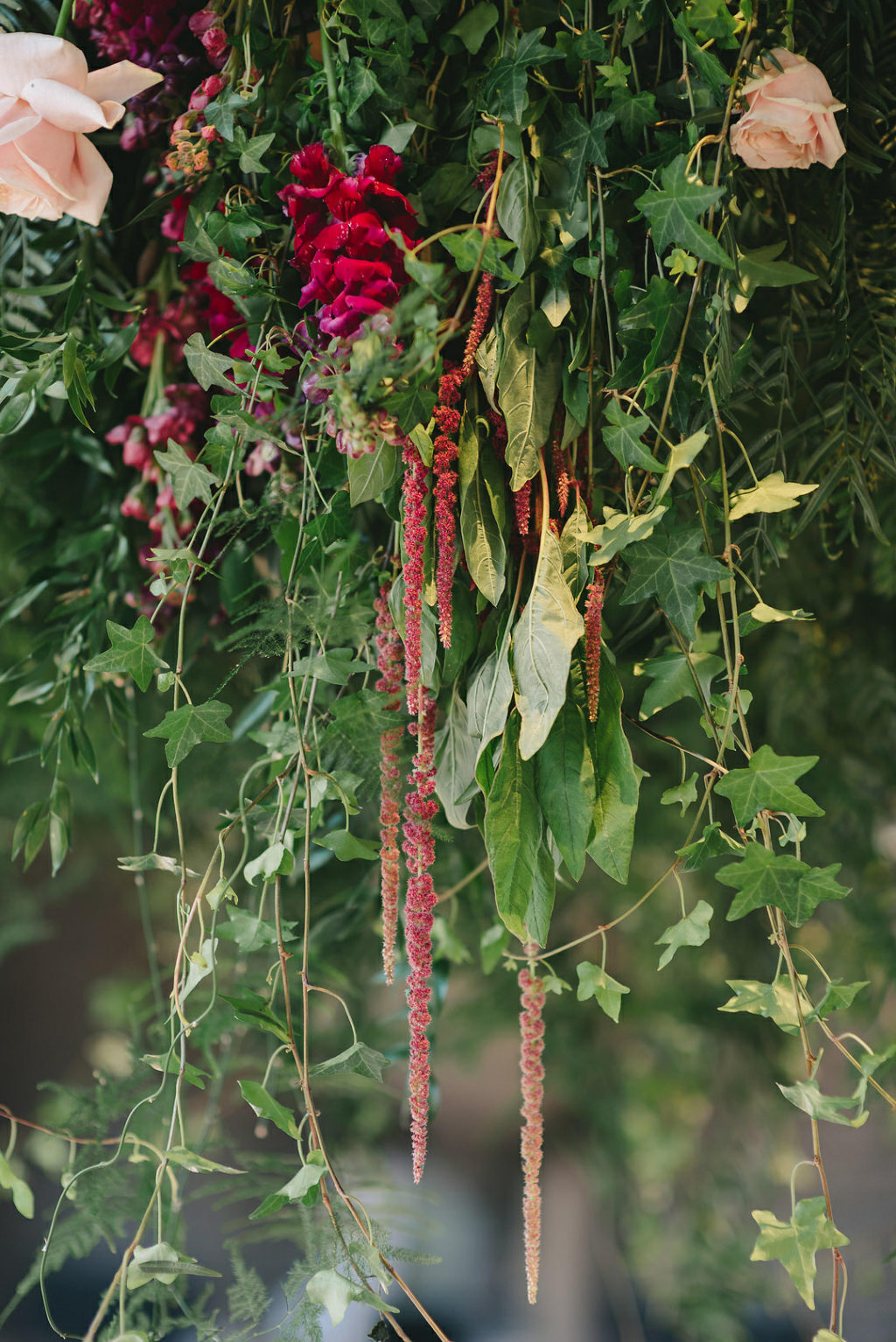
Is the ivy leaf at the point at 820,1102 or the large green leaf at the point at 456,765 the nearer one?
the ivy leaf at the point at 820,1102

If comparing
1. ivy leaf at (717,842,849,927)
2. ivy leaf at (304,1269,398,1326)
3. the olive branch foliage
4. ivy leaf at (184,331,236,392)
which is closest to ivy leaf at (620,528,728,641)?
the olive branch foliage

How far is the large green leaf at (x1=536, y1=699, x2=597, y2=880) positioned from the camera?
0.41 m

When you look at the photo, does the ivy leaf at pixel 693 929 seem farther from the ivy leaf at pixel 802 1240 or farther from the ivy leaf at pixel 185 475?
the ivy leaf at pixel 185 475

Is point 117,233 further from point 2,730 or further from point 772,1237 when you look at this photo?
point 772,1237

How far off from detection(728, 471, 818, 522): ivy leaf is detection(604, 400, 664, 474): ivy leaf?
62 millimetres

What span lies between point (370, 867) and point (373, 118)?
51 cm

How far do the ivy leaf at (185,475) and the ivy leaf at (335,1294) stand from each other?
0.36m

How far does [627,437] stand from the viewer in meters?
0.38

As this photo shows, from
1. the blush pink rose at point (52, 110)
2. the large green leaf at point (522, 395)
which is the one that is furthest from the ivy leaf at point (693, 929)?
the blush pink rose at point (52, 110)

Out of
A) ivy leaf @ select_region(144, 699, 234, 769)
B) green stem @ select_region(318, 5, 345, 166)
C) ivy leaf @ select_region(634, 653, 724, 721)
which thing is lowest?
ivy leaf @ select_region(634, 653, 724, 721)

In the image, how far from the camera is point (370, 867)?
2.31 feet

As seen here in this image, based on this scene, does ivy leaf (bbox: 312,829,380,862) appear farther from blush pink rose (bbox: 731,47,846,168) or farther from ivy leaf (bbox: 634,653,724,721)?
blush pink rose (bbox: 731,47,846,168)

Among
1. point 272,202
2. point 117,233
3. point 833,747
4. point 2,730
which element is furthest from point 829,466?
point 2,730

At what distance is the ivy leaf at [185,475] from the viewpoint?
1.48 feet
